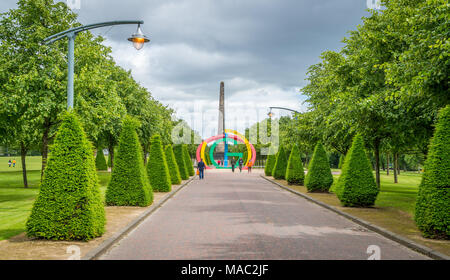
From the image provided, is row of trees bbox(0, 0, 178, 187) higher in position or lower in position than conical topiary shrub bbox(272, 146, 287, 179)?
higher

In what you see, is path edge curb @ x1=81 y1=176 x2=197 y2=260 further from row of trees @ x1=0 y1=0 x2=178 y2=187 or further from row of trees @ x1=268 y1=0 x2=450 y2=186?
row of trees @ x1=268 y1=0 x2=450 y2=186

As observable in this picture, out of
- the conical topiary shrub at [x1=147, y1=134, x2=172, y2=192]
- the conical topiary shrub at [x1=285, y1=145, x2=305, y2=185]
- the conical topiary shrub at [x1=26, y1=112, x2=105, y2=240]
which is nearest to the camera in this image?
the conical topiary shrub at [x1=26, y1=112, x2=105, y2=240]

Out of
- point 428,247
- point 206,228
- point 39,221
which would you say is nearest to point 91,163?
point 39,221

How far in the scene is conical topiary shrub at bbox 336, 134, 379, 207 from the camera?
548 inches

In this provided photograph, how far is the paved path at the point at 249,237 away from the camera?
7.16 meters

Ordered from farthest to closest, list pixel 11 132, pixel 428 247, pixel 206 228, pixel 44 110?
pixel 11 132 → pixel 44 110 → pixel 206 228 → pixel 428 247

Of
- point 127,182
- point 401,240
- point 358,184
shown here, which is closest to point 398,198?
point 358,184

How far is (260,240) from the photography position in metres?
8.37

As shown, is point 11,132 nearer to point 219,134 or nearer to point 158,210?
point 158,210

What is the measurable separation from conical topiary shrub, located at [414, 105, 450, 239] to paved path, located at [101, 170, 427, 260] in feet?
3.45

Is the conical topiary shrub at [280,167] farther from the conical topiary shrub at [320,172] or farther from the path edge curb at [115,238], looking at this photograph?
the path edge curb at [115,238]

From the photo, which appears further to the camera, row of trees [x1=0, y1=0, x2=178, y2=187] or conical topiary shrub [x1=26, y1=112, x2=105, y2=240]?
row of trees [x1=0, y1=0, x2=178, y2=187]

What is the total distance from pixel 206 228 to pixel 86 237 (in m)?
3.06

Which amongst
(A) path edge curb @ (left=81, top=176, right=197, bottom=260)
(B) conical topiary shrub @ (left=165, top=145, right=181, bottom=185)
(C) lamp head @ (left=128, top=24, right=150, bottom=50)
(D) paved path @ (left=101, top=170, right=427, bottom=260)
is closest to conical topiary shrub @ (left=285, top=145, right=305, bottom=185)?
(B) conical topiary shrub @ (left=165, top=145, right=181, bottom=185)
